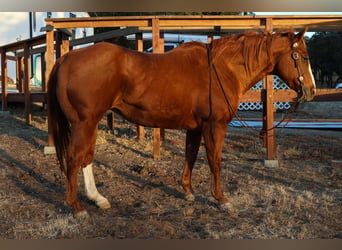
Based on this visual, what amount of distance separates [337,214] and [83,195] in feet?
9.34

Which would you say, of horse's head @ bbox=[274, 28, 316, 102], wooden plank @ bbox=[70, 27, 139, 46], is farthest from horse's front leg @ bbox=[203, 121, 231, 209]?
wooden plank @ bbox=[70, 27, 139, 46]

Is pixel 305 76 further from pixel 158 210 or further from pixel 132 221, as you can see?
pixel 132 221

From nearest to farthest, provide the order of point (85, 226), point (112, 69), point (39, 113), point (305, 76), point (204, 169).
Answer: point (85, 226), point (112, 69), point (305, 76), point (204, 169), point (39, 113)

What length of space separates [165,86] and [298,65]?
57.6 inches

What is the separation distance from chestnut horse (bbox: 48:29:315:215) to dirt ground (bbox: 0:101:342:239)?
0.33m

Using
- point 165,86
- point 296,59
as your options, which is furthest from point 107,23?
point 296,59

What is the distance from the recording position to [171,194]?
437cm

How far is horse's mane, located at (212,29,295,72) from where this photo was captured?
3934mm

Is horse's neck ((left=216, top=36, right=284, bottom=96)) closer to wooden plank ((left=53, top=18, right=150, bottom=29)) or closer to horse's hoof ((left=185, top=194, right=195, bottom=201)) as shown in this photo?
horse's hoof ((left=185, top=194, right=195, bottom=201))

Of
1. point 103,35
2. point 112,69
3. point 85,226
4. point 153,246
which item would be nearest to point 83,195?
point 85,226

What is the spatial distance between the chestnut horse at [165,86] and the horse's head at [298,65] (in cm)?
1

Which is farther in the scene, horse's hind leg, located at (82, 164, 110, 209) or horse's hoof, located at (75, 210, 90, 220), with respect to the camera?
horse's hind leg, located at (82, 164, 110, 209)

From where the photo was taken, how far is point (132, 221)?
343cm

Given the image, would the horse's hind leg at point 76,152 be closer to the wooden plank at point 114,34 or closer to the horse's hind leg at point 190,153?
the horse's hind leg at point 190,153
